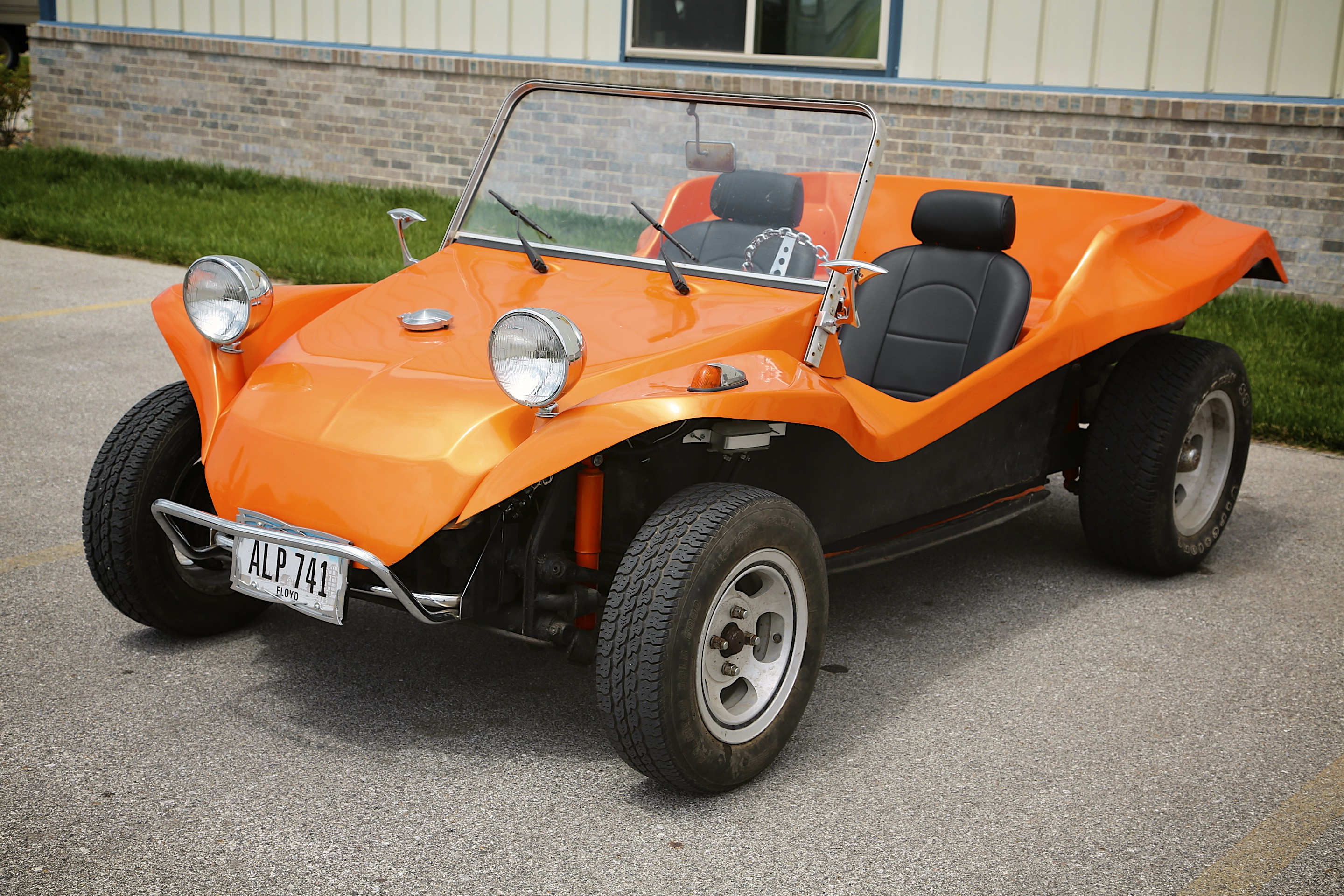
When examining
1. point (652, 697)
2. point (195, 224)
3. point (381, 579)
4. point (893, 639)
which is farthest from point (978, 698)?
point (195, 224)

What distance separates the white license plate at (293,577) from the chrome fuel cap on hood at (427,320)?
75 centimetres

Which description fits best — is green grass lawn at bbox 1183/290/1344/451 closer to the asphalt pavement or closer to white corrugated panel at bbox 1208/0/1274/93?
white corrugated panel at bbox 1208/0/1274/93

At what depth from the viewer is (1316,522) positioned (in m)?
4.91

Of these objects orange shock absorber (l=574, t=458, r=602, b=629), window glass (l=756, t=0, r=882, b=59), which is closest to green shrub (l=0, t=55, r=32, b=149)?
window glass (l=756, t=0, r=882, b=59)

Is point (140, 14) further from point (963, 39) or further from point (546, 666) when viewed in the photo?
point (546, 666)

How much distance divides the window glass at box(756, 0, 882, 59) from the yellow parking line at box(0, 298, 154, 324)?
5.17 meters

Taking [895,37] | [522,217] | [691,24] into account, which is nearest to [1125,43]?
[895,37]

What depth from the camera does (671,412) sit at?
8.90 feet

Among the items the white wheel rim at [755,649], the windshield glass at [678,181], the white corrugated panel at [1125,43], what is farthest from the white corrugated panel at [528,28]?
the white wheel rim at [755,649]

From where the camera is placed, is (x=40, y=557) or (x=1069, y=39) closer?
(x=40, y=557)

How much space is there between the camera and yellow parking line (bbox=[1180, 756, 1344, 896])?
8.44 ft

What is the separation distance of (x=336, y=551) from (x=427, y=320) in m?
0.85

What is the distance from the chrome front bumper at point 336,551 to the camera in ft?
8.88

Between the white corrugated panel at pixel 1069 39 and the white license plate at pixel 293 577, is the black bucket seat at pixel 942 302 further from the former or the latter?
the white corrugated panel at pixel 1069 39
